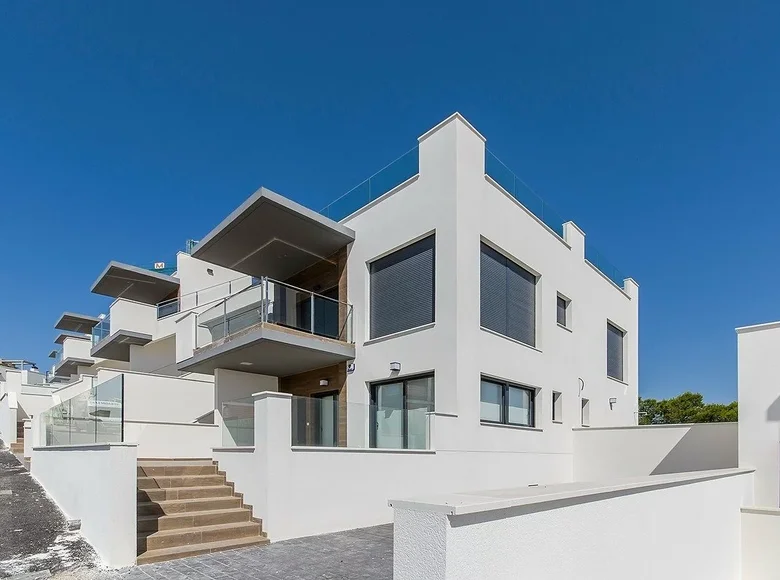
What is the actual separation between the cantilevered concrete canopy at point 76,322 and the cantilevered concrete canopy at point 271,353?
2132cm

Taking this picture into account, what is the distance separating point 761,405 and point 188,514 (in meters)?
10.3

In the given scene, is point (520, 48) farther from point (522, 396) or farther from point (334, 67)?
point (522, 396)

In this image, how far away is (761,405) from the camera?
9.13 meters

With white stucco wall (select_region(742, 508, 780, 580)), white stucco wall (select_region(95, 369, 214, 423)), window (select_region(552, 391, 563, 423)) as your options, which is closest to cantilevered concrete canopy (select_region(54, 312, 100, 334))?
white stucco wall (select_region(95, 369, 214, 423))

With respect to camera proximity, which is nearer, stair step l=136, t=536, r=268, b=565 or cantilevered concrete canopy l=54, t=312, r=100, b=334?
stair step l=136, t=536, r=268, b=565

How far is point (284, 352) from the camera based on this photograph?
11023 millimetres

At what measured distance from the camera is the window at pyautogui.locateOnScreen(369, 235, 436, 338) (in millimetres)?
10367

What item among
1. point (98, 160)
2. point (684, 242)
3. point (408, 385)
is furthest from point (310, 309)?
point (684, 242)

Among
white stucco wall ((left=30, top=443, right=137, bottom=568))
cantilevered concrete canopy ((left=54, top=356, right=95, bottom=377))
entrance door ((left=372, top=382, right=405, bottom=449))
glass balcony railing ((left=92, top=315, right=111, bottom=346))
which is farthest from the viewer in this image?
cantilevered concrete canopy ((left=54, top=356, right=95, bottom=377))

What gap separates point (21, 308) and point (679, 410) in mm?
45103

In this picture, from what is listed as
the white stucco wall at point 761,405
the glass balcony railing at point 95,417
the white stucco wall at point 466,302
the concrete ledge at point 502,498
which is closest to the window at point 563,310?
the white stucco wall at point 466,302

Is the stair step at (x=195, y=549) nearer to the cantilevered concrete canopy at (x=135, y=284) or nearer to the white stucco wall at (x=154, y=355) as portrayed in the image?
the white stucco wall at (x=154, y=355)

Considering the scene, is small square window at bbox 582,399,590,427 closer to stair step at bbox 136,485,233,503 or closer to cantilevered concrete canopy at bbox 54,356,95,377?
stair step at bbox 136,485,233,503

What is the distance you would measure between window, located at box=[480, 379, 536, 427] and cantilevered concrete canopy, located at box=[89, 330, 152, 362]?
15275 mm
